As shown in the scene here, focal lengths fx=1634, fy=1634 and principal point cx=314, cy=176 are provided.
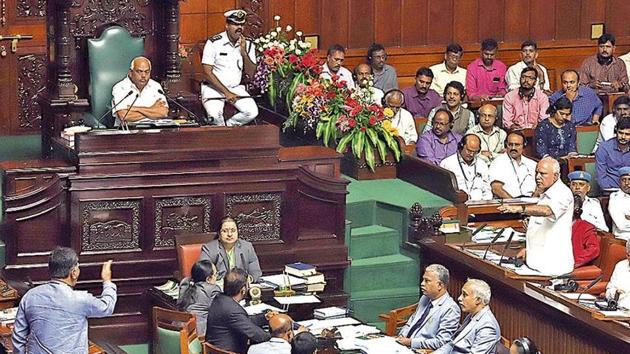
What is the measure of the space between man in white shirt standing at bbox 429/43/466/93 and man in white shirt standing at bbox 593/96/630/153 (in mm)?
1627

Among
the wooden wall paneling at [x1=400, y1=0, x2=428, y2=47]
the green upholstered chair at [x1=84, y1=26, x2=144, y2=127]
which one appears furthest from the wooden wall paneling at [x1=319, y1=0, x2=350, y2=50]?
the green upholstered chair at [x1=84, y1=26, x2=144, y2=127]

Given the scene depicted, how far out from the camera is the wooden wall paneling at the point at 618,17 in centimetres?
1683

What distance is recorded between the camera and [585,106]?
48.9ft

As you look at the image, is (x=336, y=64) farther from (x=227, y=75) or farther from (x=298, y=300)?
(x=298, y=300)

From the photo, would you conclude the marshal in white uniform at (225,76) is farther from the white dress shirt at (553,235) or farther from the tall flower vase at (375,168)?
the white dress shirt at (553,235)

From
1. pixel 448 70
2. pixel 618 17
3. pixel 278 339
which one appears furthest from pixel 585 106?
pixel 278 339

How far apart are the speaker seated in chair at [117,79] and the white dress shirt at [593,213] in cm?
323

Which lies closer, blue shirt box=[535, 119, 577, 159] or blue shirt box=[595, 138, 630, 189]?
blue shirt box=[595, 138, 630, 189]

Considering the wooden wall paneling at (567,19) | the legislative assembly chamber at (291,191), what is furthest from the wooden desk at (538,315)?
the wooden wall paneling at (567,19)

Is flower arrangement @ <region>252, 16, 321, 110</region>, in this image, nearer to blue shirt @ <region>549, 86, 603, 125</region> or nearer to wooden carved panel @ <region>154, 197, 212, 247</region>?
wooden carved panel @ <region>154, 197, 212, 247</region>

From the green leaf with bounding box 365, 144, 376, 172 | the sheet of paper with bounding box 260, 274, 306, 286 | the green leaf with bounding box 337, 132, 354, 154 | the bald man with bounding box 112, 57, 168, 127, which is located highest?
the bald man with bounding box 112, 57, 168, 127

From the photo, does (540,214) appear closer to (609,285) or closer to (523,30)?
(609,285)

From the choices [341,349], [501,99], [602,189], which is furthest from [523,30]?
[341,349]

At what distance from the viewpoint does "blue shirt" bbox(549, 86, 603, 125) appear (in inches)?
586
